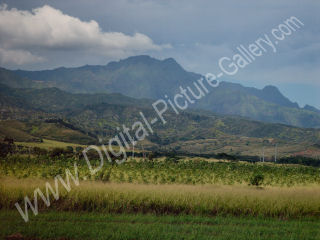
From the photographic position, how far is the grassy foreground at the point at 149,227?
42.2 feet

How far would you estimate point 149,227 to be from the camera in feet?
45.5

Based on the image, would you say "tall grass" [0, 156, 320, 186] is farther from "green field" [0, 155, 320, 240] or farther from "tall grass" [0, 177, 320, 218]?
"green field" [0, 155, 320, 240]

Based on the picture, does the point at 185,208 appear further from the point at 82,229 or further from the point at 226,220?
the point at 82,229

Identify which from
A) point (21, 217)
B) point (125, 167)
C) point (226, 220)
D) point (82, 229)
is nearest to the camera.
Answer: point (82, 229)

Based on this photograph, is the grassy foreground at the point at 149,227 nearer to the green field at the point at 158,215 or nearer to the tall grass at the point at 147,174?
the green field at the point at 158,215

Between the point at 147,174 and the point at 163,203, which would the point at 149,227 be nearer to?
the point at 163,203

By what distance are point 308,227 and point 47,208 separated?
43.0ft

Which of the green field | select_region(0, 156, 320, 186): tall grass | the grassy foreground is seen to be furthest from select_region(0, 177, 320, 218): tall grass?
select_region(0, 156, 320, 186): tall grass

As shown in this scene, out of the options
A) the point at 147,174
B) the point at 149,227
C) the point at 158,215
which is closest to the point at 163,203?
the point at 158,215

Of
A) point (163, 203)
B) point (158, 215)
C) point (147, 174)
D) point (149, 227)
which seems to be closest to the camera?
point (149, 227)

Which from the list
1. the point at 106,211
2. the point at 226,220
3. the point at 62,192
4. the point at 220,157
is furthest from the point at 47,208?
the point at 220,157

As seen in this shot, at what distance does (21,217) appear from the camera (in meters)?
15.0

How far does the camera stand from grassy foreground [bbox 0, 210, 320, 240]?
42.2 feet

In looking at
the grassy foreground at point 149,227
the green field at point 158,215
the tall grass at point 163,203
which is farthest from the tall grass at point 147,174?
the grassy foreground at point 149,227
